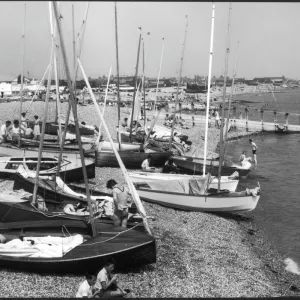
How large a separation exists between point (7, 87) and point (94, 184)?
73690 millimetres

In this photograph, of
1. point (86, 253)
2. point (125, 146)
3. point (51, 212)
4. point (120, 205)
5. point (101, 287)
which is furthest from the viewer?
point (125, 146)

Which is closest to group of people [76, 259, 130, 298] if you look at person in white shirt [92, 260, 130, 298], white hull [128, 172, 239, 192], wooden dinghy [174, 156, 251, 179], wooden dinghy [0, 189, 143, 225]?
person in white shirt [92, 260, 130, 298]

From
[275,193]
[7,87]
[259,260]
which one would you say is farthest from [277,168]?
[7,87]

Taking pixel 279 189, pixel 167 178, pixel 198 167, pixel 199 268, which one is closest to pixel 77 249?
pixel 199 268

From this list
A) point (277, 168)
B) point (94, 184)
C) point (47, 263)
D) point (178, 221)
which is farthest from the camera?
point (277, 168)

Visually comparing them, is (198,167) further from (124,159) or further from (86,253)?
(86,253)

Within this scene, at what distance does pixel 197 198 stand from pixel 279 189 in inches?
443

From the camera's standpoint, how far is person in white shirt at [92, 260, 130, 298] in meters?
9.46

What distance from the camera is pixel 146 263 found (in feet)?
38.8

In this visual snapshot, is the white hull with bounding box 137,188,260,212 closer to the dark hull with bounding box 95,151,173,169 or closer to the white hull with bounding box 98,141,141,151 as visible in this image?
the dark hull with bounding box 95,151,173,169

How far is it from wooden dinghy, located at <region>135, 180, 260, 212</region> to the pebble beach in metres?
0.41

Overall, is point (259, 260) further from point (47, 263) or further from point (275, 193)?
point (275, 193)

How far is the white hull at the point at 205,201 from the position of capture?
19.1 m

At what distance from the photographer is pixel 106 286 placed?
952 cm
